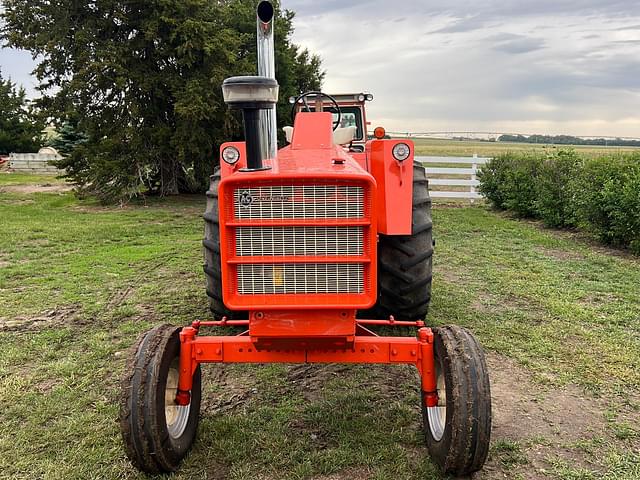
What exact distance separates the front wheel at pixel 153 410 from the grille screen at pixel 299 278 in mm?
584

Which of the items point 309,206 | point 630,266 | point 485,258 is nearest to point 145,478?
point 309,206

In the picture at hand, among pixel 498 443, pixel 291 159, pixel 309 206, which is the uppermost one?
pixel 291 159

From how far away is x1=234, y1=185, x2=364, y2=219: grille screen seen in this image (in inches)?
116

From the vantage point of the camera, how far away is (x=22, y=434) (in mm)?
3518

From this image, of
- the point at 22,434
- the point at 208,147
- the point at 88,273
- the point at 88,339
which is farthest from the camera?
the point at 208,147

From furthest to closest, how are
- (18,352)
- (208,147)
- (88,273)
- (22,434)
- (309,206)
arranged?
1. (208,147)
2. (88,273)
3. (18,352)
4. (22,434)
5. (309,206)

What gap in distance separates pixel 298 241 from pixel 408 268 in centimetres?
162

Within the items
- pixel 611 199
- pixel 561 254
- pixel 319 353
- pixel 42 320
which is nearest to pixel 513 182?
pixel 611 199

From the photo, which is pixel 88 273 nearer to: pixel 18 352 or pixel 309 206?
pixel 18 352

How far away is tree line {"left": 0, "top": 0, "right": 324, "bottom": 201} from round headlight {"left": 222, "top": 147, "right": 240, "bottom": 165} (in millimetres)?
9705

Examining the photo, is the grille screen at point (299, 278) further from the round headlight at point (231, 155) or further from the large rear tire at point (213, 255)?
the round headlight at point (231, 155)

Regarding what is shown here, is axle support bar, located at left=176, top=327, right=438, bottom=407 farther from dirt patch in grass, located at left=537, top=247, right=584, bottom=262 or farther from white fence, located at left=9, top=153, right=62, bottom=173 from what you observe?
white fence, located at left=9, top=153, right=62, bottom=173

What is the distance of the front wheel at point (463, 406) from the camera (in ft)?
9.45

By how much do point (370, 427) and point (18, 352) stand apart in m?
3.05
